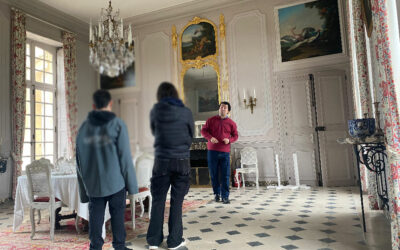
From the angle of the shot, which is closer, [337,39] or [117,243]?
[117,243]

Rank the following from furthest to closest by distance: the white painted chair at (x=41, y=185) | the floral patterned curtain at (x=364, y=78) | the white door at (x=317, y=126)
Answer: the white door at (x=317, y=126), the floral patterned curtain at (x=364, y=78), the white painted chair at (x=41, y=185)

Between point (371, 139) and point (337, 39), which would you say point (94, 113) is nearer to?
point (371, 139)

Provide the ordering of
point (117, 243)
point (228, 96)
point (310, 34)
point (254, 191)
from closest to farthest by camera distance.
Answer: point (117, 243) < point (254, 191) < point (310, 34) < point (228, 96)

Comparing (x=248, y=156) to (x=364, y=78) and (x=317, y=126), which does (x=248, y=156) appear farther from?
(x=364, y=78)

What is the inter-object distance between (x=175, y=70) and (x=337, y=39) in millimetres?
4370

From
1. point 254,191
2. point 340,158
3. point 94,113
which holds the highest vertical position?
point 94,113

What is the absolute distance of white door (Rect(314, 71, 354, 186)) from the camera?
274 inches

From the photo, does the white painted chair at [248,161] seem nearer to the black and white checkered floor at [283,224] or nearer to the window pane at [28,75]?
the black and white checkered floor at [283,224]

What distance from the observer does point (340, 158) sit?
6.98 meters

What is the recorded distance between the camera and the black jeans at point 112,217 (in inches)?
87.7

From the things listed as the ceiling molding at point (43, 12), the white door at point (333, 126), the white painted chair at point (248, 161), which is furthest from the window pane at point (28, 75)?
the white door at point (333, 126)

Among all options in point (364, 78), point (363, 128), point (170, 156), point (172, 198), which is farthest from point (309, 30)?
point (170, 156)

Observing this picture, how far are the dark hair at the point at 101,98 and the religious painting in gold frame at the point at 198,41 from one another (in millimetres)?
7466

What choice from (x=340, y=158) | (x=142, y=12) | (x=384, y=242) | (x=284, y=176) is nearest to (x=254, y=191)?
(x=284, y=176)
